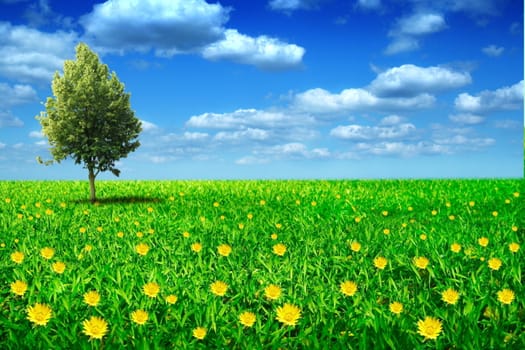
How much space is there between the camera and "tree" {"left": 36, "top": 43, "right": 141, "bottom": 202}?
1356 cm

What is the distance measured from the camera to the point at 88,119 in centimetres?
1369

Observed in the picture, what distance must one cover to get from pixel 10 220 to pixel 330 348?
290 inches

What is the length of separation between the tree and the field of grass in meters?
5.00

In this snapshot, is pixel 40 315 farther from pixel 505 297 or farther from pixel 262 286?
pixel 505 297

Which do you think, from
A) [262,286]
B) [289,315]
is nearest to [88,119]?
[262,286]

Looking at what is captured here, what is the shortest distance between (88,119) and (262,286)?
10.4m

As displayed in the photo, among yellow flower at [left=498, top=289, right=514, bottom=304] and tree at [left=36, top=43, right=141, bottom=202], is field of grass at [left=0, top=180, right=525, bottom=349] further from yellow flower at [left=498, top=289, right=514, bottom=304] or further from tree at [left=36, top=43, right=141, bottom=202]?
tree at [left=36, top=43, right=141, bottom=202]

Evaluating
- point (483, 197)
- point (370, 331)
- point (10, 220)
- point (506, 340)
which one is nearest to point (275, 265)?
point (370, 331)

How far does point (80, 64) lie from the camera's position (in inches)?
549

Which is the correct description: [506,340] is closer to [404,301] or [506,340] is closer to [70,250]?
[404,301]

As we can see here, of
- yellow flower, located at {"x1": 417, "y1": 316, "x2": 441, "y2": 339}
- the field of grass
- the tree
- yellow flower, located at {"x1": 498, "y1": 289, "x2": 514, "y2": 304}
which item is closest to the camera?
yellow flower, located at {"x1": 417, "y1": 316, "x2": 441, "y2": 339}

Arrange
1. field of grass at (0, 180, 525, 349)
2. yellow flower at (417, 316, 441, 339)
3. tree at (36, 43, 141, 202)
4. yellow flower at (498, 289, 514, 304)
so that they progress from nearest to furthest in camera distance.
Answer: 1. yellow flower at (417, 316, 441, 339)
2. field of grass at (0, 180, 525, 349)
3. yellow flower at (498, 289, 514, 304)
4. tree at (36, 43, 141, 202)

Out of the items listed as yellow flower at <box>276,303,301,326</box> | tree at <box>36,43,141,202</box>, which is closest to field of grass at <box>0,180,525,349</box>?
yellow flower at <box>276,303,301,326</box>

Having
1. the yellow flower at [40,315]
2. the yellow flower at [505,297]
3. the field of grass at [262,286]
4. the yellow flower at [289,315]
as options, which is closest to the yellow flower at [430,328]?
the field of grass at [262,286]
